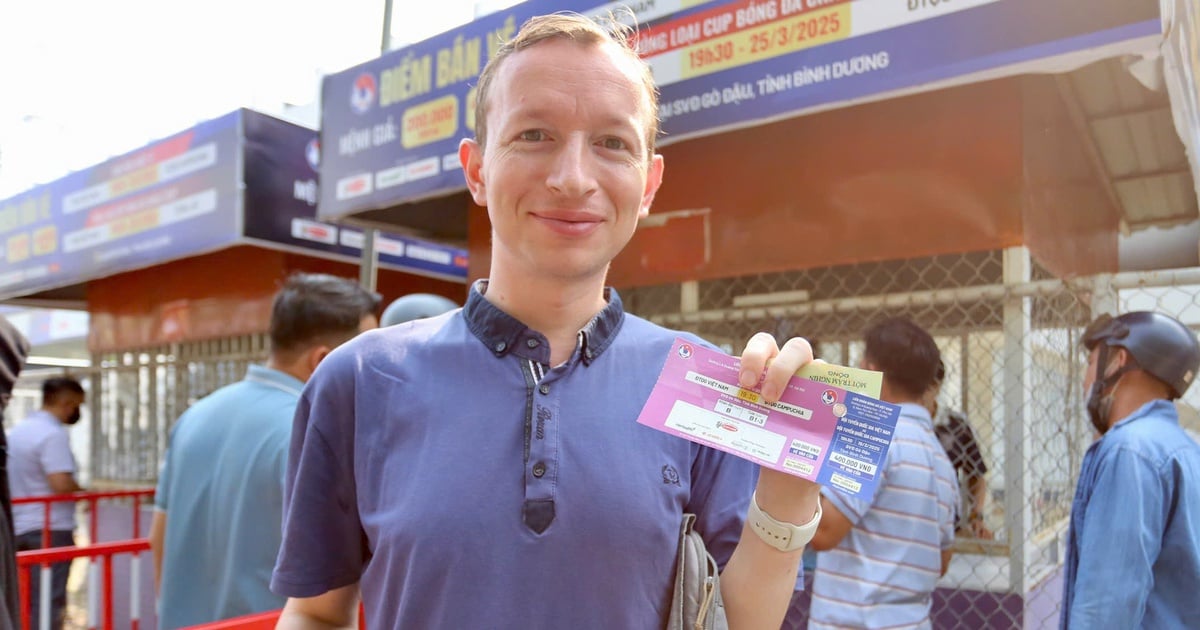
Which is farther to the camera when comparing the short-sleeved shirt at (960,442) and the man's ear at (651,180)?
the short-sleeved shirt at (960,442)

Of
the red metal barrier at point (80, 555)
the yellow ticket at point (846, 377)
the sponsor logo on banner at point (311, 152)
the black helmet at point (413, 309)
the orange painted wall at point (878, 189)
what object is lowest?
the red metal barrier at point (80, 555)

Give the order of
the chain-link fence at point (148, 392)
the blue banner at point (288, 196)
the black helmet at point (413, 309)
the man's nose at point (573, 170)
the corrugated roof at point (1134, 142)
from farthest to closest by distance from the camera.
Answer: the chain-link fence at point (148, 392)
the blue banner at point (288, 196)
the corrugated roof at point (1134, 142)
the black helmet at point (413, 309)
the man's nose at point (573, 170)

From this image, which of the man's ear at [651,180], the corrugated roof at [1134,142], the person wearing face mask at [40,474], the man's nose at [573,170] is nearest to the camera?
the man's nose at [573,170]

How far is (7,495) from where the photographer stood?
2.16 m

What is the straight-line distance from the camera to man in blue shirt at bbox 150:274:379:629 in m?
2.51

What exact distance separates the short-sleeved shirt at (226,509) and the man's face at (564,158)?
1794 millimetres

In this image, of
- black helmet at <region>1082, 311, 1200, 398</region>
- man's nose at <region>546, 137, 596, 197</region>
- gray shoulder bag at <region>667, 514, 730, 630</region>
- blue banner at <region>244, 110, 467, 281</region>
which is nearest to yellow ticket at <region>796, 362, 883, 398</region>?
gray shoulder bag at <region>667, 514, 730, 630</region>

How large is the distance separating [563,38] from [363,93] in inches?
147

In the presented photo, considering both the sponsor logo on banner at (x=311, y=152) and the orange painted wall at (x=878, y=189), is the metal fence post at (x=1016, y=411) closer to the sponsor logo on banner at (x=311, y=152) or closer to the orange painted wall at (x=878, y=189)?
the orange painted wall at (x=878, y=189)

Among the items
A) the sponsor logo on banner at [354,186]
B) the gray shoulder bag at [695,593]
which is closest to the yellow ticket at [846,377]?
the gray shoulder bag at [695,593]

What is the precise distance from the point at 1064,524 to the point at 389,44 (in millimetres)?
5109

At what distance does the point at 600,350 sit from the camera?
47.7 inches

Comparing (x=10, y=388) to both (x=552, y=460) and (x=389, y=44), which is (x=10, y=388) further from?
(x=389, y=44)

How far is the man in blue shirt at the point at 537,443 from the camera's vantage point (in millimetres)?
1035
